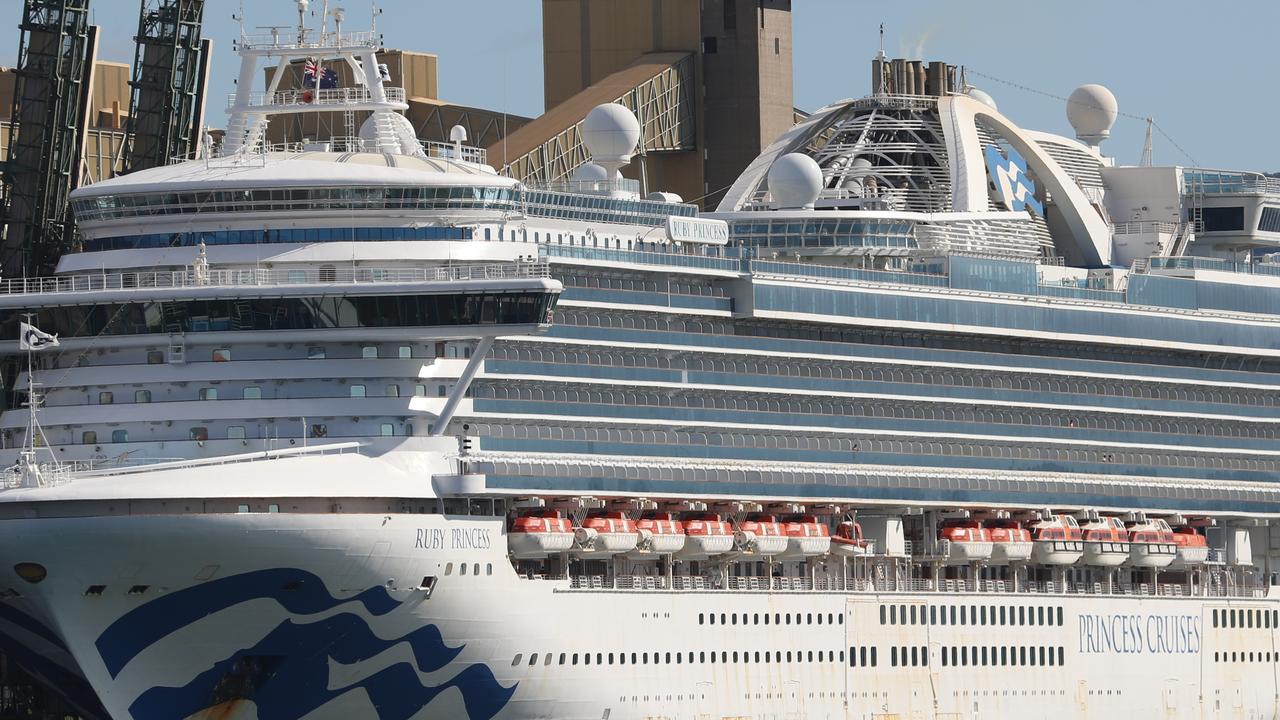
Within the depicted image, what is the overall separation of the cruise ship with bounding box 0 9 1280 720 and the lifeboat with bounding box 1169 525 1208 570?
132 mm

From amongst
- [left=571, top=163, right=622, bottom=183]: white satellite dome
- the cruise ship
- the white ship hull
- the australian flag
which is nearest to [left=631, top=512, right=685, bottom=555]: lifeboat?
the cruise ship

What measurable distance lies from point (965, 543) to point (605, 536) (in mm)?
11791

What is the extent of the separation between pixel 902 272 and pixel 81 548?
22.4 m

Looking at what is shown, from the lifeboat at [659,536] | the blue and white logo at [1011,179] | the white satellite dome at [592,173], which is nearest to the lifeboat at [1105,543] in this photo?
the blue and white logo at [1011,179]

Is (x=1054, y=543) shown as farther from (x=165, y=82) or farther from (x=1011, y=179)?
(x=165, y=82)

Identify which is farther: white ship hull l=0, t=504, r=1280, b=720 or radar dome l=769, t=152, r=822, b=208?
radar dome l=769, t=152, r=822, b=208

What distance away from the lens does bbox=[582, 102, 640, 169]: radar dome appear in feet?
212

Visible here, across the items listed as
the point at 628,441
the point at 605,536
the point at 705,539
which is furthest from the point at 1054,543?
the point at 605,536

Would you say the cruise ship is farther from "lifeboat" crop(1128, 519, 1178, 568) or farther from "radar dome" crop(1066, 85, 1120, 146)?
"radar dome" crop(1066, 85, 1120, 146)

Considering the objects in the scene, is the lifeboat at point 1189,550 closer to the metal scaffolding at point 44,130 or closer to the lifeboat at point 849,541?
the lifeboat at point 849,541

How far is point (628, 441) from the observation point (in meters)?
57.7

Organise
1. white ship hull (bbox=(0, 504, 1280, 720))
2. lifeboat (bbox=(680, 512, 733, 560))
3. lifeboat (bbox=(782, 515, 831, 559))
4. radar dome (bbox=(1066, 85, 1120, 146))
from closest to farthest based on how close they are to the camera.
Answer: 1. white ship hull (bbox=(0, 504, 1280, 720))
2. lifeboat (bbox=(680, 512, 733, 560))
3. lifeboat (bbox=(782, 515, 831, 559))
4. radar dome (bbox=(1066, 85, 1120, 146))

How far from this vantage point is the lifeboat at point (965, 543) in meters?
63.9

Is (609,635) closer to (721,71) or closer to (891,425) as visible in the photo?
(891,425)
